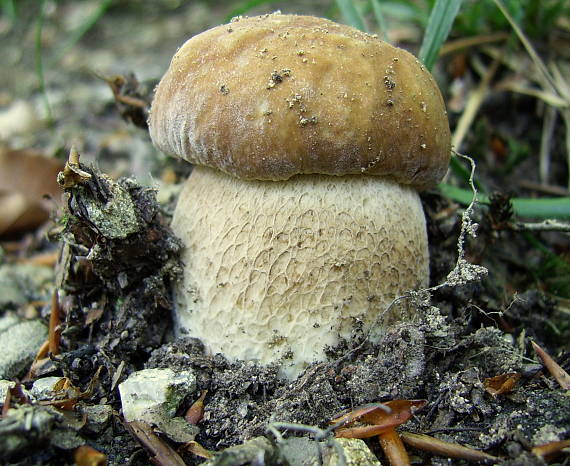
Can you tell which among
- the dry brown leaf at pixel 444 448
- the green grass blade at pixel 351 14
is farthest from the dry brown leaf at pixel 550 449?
the green grass blade at pixel 351 14

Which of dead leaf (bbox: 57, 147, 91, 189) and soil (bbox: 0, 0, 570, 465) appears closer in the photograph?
soil (bbox: 0, 0, 570, 465)

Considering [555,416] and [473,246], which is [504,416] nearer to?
[555,416]

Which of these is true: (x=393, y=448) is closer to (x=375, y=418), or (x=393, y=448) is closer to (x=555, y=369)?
(x=375, y=418)

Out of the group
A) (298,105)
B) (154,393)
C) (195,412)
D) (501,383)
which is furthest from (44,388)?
(501,383)

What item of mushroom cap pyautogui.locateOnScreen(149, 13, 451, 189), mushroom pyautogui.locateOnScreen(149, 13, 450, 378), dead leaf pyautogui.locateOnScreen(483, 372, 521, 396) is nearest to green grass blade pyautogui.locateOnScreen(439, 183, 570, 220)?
mushroom pyautogui.locateOnScreen(149, 13, 450, 378)

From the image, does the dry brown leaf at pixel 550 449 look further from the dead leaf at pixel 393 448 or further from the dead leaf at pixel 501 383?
the dead leaf at pixel 393 448

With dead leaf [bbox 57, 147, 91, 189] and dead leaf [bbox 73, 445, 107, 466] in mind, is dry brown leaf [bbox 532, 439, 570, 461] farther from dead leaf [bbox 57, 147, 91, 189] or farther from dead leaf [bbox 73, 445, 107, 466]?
dead leaf [bbox 57, 147, 91, 189]
